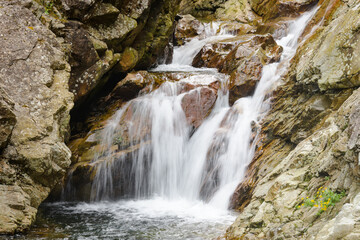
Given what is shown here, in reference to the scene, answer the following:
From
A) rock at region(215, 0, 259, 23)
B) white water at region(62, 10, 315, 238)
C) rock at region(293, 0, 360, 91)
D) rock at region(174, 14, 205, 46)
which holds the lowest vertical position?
white water at region(62, 10, 315, 238)

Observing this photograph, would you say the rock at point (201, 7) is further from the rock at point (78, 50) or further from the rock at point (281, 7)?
the rock at point (78, 50)

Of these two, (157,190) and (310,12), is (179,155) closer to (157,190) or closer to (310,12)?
(157,190)

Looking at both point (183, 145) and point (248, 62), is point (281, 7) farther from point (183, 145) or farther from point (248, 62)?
point (183, 145)

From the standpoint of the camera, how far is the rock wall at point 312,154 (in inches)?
A: 157

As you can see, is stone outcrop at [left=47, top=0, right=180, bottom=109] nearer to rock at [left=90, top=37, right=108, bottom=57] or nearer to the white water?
rock at [left=90, top=37, right=108, bottom=57]

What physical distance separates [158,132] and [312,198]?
6.32m

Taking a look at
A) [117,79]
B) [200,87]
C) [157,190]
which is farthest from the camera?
[117,79]

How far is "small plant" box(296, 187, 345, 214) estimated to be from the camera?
157 inches

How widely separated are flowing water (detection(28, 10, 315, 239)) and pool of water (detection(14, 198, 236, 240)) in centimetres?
2

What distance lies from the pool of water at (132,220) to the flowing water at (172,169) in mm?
20

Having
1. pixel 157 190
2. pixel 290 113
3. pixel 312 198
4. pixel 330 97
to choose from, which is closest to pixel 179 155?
pixel 157 190

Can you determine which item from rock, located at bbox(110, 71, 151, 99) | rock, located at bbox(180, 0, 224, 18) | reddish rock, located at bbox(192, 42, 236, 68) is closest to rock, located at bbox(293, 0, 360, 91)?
rock, located at bbox(110, 71, 151, 99)

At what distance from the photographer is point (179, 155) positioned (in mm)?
10109

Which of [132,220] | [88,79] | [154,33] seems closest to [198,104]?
[88,79]
